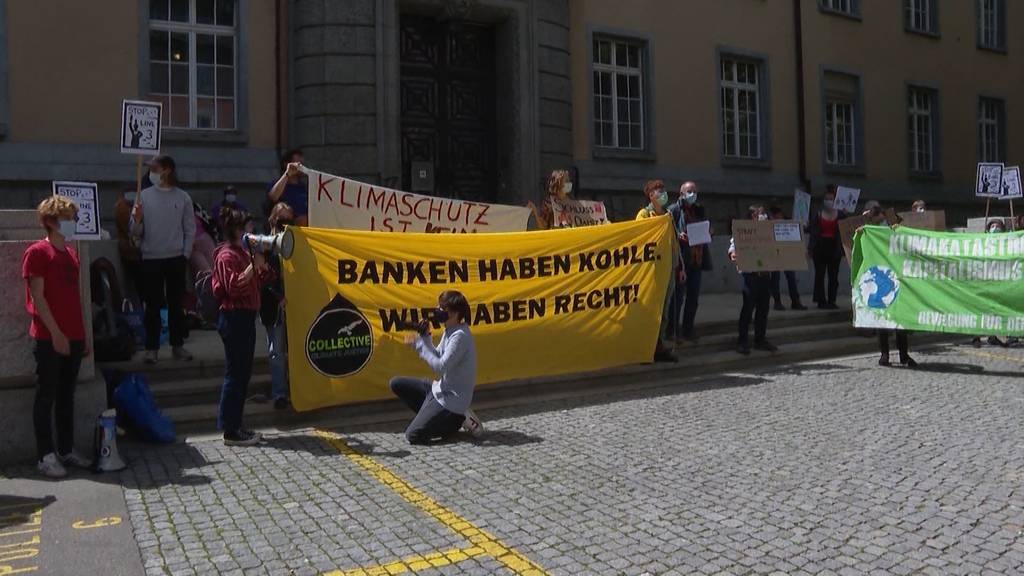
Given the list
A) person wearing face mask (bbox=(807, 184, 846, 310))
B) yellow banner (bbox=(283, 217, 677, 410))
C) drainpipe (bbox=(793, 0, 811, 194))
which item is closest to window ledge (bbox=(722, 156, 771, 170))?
drainpipe (bbox=(793, 0, 811, 194))

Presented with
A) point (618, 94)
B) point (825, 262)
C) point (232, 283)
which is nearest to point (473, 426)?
point (232, 283)

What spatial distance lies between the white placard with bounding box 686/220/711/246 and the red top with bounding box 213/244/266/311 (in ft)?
17.2

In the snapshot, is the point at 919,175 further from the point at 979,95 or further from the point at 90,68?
the point at 90,68

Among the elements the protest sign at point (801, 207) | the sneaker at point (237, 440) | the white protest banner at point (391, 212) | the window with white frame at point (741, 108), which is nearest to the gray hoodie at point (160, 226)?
the white protest banner at point (391, 212)

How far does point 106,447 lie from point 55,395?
521mm

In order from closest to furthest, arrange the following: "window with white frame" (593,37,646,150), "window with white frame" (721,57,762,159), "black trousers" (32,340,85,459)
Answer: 1. "black trousers" (32,340,85,459)
2. "window with white frame" (593,37,646,150)
3. "window with white frame" (721,57,762,159)

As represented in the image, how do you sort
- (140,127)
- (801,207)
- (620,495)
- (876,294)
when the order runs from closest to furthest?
(620,495) < (140,127) < (876,294) < (801,207)

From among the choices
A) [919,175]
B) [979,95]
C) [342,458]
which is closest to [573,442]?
[342,458]

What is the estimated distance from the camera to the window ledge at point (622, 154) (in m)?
16.3

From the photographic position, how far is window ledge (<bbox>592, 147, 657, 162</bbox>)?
53.4 feet

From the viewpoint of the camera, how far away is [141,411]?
23.2 feet

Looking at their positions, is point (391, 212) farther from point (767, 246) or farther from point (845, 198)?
point (845, 198)

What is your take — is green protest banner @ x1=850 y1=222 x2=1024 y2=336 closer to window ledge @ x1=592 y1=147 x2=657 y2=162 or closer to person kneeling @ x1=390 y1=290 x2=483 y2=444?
window ledge @ x1=592 y1=147 x2=657 y2=162

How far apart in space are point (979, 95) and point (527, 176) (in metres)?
15.0
